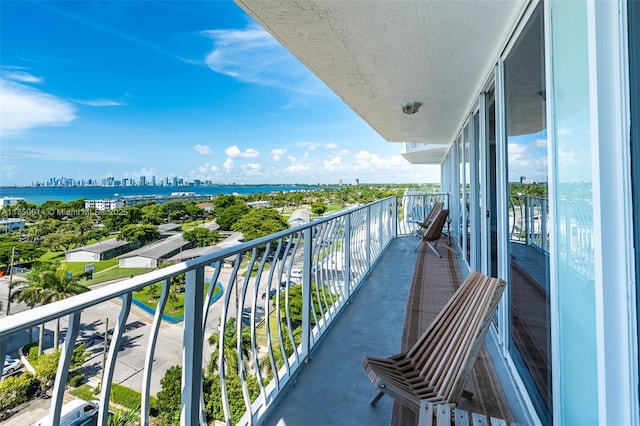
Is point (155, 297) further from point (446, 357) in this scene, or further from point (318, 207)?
point (318, 207)

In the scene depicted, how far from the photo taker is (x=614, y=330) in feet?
2.99

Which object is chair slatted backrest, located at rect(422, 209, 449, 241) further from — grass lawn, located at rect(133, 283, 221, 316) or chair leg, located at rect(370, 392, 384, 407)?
grass lawn, located at rect(133, 283, 221, 316)

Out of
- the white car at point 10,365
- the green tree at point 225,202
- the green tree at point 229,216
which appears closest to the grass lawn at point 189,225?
the green tree at point 229,216

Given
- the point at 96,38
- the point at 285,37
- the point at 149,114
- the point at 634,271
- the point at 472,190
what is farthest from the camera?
the point at 149,114

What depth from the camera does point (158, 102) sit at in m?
43.5

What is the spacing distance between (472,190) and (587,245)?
10.5 feet

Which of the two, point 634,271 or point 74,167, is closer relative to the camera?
point 634,271

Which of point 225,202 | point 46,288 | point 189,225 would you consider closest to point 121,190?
point 225,202

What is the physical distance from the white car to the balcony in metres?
0.04

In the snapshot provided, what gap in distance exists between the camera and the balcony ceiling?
201 cm

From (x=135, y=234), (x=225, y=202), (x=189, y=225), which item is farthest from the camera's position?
(x=225, y=202)

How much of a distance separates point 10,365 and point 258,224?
1673 centimetres

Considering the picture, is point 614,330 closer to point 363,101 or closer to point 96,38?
point 363,101

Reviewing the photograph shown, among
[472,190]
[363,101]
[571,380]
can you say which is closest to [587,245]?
[571,380]
